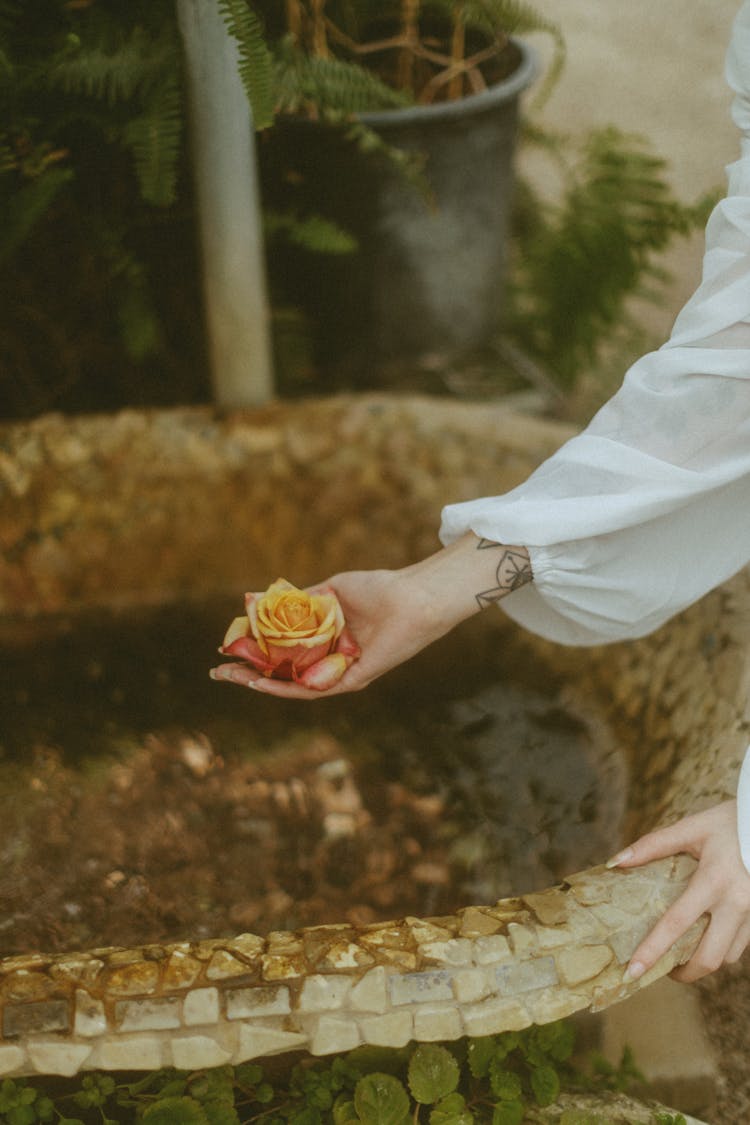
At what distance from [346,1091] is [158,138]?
4.34 ft

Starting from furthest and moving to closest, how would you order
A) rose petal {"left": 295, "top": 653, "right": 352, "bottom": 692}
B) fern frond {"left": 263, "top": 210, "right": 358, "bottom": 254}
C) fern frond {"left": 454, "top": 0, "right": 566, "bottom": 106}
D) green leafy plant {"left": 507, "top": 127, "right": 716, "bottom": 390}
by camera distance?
green leafy plant {"left": 507, "top": 127, "right": 716, "bottom": 390}
fern frond {"left": 454, "top": 0, "right": 566, "bottom": 106}
fern frond {"left": 263, "top": 210, "right": 358, "bottom": 254}
rose petal {"left": 295, "top": 653, "right": 352, "bottom": 692}

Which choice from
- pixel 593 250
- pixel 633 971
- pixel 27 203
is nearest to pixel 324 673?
pixel 633 971

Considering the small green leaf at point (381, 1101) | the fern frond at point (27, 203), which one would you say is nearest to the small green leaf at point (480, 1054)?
the small green leaf at point (381, 1101)

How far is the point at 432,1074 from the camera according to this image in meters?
1.22

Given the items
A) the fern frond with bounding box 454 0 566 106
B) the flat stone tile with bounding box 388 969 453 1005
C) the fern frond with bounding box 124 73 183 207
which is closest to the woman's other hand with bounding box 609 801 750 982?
the flat stone tile with bounding box 388 969 453 1005

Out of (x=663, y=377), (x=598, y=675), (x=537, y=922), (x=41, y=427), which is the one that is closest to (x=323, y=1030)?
(x=537, y=922)

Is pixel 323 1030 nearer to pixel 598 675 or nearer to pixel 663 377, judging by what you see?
pixel 663 377

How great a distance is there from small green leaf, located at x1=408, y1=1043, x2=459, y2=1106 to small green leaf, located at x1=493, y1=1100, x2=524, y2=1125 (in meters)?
0.08

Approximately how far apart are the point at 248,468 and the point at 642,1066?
1065mm

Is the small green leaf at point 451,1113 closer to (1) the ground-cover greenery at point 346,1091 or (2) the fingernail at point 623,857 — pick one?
(1) the ground-cover greenery at point 346,1091

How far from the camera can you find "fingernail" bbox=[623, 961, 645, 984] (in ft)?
3.48

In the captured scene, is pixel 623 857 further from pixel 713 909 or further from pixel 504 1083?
pixel 504 1083

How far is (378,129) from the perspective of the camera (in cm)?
218

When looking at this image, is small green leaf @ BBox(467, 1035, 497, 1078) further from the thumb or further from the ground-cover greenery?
the thumb
